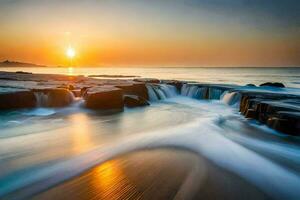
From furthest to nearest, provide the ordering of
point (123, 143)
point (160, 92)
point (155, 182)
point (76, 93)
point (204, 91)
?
point (204, 91) < point (160, 92) < point (76, 93) < point (123, 143) < point (155, 182)

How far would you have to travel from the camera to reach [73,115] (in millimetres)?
14266

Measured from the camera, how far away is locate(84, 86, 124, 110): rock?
1614 cm

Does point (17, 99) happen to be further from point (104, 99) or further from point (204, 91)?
point (204, 91)

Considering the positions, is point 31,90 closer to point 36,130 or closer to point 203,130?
point 36,130

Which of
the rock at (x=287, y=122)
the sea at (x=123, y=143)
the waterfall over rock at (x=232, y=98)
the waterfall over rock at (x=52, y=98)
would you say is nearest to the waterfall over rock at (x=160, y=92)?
the waterfall over rock at (x=232, y=98)

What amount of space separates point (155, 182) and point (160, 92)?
1843 cm

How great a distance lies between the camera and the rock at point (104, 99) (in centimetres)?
1614

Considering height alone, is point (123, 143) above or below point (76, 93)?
below

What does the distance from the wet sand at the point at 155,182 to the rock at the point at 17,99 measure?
32.8 feet

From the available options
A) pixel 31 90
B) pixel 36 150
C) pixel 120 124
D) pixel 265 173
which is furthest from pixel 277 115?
pixel 31 90

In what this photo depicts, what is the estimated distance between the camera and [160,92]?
2381 cm

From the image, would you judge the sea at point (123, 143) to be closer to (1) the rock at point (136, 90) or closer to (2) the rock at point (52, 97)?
(2) the rock at point (52, 97)

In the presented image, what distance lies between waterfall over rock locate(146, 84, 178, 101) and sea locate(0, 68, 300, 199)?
7155 millimetres

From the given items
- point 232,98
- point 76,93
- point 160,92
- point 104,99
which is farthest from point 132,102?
point 232,98
